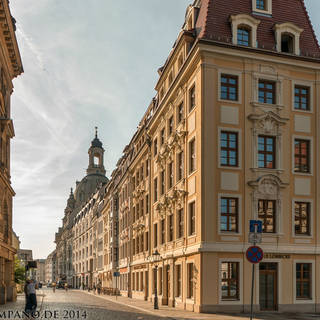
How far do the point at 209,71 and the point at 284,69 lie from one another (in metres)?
4.81

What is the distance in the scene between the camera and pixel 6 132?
124 ft

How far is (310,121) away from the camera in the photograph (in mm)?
33000

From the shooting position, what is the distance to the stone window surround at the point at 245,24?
105 feet

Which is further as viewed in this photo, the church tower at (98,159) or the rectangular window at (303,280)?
the church tower at (98,159)

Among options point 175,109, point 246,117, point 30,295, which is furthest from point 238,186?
point 30,295

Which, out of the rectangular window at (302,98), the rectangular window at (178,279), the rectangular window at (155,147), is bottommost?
the rectangular window at (178,279)

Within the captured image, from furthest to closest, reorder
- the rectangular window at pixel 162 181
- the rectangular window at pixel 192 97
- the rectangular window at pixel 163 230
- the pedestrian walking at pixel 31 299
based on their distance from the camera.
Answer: the rectangular window at pixel 162 181 → the rectangular window at pixel 163 230 → the rectangular window at pixel 192 97 → the pedestrian walking at pixel 31 299

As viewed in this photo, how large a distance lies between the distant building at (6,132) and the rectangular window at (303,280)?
1792 centimetres

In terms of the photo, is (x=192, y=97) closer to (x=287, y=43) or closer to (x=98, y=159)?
(x=287, y=43)

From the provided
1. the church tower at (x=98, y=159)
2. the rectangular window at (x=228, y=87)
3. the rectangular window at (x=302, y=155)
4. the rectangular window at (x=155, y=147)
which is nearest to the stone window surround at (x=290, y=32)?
the rectangular window at (x=228, y=87)

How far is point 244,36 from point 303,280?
47.4 ft

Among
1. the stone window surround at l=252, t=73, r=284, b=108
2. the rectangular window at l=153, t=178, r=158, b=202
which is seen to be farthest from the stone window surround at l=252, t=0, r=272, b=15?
the rectangular window at l=153, t=178, r=158, b=202

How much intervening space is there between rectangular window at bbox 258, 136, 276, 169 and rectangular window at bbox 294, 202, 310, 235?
275 centimetres

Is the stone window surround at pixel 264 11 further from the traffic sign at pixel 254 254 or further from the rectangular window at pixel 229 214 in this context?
the traffic sign at pixel 254 254
